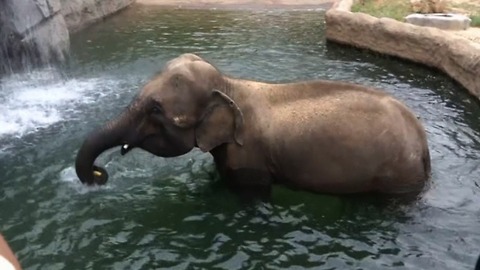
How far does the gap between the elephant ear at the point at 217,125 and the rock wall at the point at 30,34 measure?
5.91m

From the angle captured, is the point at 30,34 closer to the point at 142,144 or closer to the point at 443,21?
the point at 142,144

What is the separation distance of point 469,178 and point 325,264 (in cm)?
210

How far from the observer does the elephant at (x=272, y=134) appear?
207 inches

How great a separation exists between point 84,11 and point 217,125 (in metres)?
11.0

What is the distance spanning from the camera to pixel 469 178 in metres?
6.12

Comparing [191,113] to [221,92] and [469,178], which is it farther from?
[469,178]

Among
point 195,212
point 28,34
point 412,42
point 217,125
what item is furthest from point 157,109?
point 412,42

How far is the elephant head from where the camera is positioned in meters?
5.24

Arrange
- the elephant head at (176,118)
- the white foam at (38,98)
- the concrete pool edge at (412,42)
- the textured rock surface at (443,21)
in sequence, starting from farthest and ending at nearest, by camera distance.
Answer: the textured rock surface at (443,21), the concrete pool edge at (412,42), the white foam at (38,98), the elephant head at (176,118)

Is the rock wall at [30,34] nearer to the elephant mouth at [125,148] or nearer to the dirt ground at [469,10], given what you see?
the elephant mouth at [125,148]

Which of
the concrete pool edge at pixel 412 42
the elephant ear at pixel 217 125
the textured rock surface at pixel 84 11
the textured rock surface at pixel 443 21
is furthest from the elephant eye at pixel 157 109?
the textured rock surface at pixel 84 11

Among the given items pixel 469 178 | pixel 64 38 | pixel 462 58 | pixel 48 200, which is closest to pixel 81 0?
pixel 64 38

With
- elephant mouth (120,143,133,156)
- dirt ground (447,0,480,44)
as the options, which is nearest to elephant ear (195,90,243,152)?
elephant mouth (120,143,133,156)

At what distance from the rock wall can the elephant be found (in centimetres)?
543
